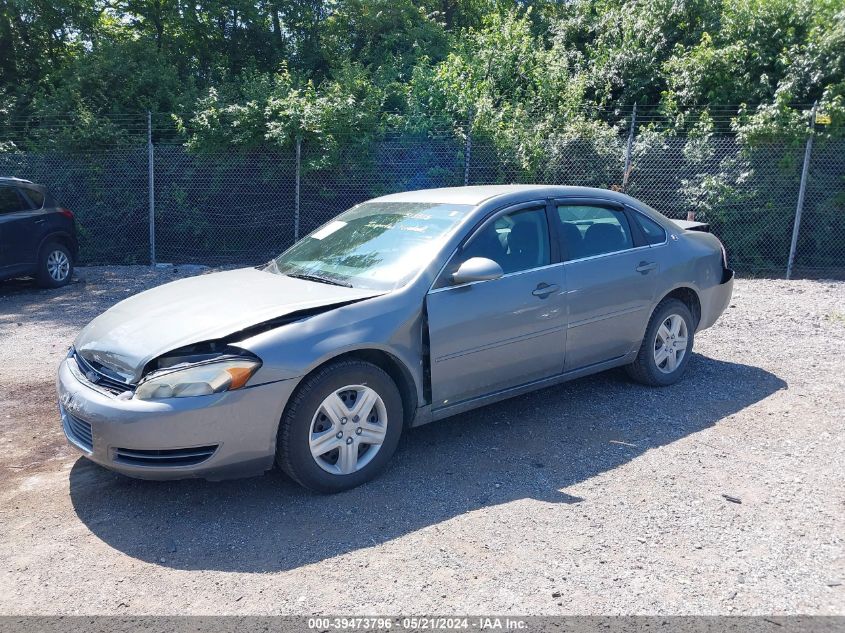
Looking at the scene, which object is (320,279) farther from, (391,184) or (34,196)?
(391,184)

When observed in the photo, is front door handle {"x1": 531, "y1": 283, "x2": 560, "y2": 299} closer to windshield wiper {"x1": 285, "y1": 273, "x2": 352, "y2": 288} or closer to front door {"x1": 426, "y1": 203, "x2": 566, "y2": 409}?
front door {"x1": 426, "y1": 203, "x2": 566, "y2": 409}

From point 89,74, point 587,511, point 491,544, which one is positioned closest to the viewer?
point 491,544

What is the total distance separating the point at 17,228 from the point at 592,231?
8175 mm

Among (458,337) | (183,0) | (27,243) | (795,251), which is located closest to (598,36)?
(795,251)

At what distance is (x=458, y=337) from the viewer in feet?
14.8

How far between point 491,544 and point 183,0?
1621cm

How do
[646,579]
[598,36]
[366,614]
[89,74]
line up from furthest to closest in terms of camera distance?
[598,36], [89,74], [646,579], [366,614]

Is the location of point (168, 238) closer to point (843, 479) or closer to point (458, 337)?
point (458, 337)

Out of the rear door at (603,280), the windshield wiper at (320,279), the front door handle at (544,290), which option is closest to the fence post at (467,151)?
the rear door at (603,280)

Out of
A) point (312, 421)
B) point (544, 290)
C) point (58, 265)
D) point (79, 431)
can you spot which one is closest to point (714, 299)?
point (544, 290)

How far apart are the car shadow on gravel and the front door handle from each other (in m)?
0.96

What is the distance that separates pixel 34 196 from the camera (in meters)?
10.4

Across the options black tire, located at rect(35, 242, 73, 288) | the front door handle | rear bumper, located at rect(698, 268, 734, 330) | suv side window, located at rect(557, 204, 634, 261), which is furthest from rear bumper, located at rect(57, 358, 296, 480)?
black tire, located at rect(35, 242, 73, 288)

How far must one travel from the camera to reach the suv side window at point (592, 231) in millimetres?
5301
